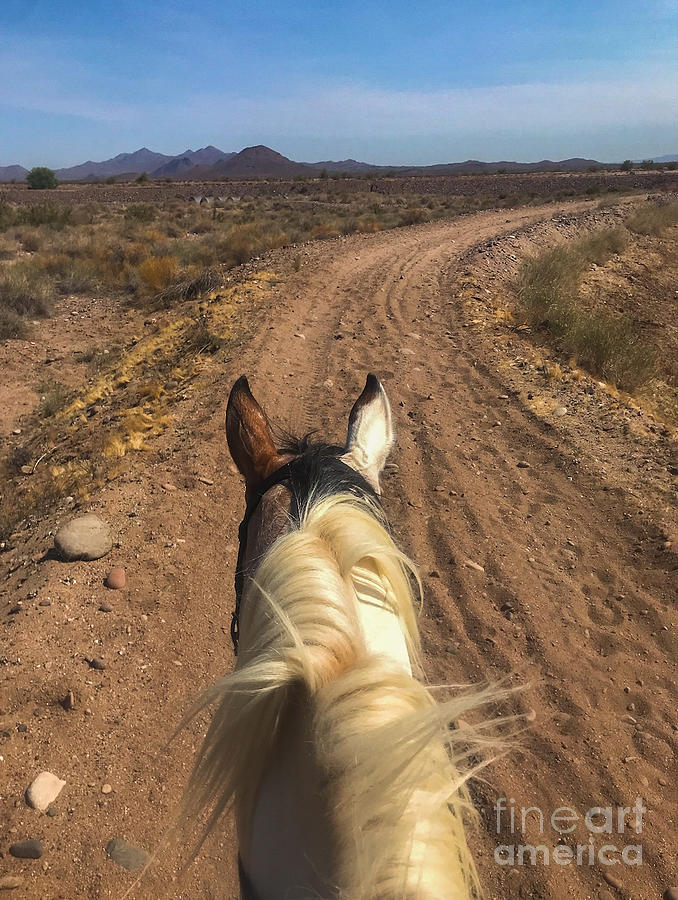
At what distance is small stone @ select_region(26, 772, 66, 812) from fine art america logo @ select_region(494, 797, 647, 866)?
2.09 m

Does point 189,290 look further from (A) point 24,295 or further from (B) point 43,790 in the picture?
(B) point 43,790

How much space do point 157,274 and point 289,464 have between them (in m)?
12.9

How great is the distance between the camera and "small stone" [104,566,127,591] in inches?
151

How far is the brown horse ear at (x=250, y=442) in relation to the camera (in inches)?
72.5

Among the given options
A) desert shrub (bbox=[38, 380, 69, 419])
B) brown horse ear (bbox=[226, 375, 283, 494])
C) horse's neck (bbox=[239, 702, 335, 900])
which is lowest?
desert shrub (bbox=[38, 380, 69, 419])

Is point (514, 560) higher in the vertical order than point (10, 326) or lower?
lower

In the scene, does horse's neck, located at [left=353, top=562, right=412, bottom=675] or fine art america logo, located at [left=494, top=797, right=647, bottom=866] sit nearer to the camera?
horse's neck, located at [left=353, top=562, right=412, bottom=675]

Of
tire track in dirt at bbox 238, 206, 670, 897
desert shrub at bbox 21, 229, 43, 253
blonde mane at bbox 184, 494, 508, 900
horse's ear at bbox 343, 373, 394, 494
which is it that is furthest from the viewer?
desert shrub at bbox 21, 229, 43, 253

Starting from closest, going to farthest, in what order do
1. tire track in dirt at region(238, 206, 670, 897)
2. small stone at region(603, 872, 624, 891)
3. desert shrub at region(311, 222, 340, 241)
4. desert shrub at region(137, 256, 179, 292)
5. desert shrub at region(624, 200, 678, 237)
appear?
small stone at region(603, 872, 624, 891), tire track in dirt at region(238, 206, 670, 897), desert shrub at region(137, 256, 179, 292), desert shrub at region(311, 222, 340, 241), desert shrub at region(624, 200, 678, 237)

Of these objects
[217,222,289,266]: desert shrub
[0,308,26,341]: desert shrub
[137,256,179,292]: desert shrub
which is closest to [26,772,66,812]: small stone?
[0,308,26,341]: desert shrub

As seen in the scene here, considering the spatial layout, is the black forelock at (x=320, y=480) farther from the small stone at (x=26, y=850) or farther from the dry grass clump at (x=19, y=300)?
the dry grass clump at (x=19, y=300)

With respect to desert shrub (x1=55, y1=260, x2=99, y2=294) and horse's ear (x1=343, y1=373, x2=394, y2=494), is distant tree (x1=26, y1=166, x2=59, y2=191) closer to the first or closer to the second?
desert shrub (x1=55, y1=260, x2=99, y2=294)

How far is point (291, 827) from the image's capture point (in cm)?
91

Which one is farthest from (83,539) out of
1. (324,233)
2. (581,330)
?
(324,233)
